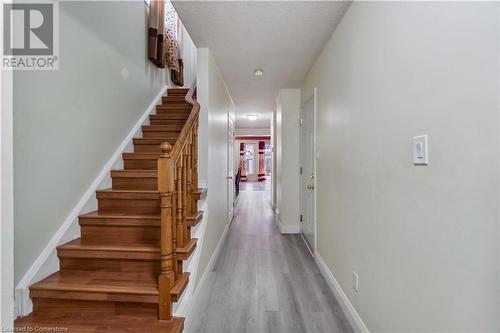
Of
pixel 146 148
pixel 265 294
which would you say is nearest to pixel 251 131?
pixel 146 148

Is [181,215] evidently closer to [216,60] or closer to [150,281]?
[150,281]

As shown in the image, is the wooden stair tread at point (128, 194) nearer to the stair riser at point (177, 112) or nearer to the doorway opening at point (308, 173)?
the stair riser at point (177, 112)

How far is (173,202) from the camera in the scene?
178 cm

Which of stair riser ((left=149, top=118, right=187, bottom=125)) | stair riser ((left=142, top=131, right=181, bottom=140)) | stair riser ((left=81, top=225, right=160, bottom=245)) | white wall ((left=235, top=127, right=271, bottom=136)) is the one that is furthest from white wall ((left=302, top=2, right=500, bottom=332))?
white wall ((left=235, top=127, right=271, bottom=136))

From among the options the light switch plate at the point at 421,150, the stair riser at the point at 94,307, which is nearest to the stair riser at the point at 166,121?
the stair riser at the point at 94,307

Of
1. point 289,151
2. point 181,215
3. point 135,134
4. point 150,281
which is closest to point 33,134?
point 181,215

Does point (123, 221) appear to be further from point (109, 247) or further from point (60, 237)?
point (60, 237)

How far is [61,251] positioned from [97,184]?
2.35 feet

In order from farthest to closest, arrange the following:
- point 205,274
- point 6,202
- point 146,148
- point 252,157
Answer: point 252,157
point 146,148
point 205,274
point 6,202

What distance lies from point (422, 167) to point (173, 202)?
4.89ft

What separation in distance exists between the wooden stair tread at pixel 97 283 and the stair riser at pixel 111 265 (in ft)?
0.14

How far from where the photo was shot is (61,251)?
189cm

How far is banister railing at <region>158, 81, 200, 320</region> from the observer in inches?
64.0

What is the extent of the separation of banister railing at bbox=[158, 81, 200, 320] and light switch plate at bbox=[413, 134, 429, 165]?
1.37m
